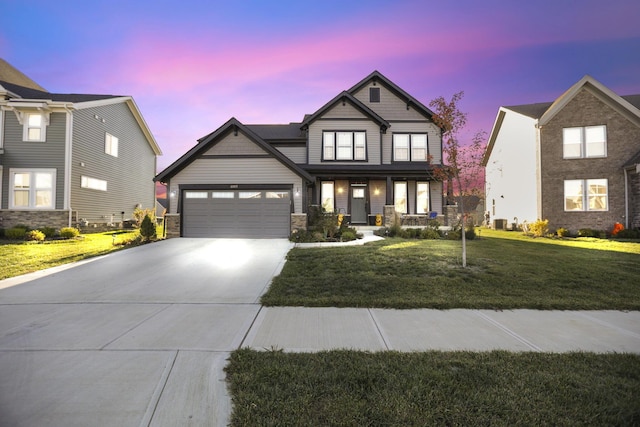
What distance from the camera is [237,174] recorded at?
14617 mm

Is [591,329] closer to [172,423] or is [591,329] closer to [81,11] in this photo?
[172,423]

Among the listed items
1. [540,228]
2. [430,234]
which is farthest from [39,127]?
[540,228]

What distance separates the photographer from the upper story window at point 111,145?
1959 centimetres

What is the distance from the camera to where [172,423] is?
2.28 metres

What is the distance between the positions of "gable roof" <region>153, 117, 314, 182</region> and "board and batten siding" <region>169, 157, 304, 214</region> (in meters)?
0.24

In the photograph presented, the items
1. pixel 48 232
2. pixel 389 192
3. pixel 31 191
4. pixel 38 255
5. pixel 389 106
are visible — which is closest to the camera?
pixel 38 255

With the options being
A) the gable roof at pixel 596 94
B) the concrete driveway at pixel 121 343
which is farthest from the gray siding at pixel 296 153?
the concrete driveway at pixel 121 343

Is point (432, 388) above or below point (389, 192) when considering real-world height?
below

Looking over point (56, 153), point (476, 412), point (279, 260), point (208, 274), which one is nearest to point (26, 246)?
point (56, 153)

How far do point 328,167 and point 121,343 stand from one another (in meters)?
14.9

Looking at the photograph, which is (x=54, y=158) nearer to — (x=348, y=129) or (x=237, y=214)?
(x=237, y=214)

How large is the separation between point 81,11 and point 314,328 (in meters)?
16.8

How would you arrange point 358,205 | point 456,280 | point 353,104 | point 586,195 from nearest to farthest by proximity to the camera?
point 456,280 → point 586,195 → point 353,104 → point 358,205

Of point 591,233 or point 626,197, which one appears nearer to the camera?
point 591,233
